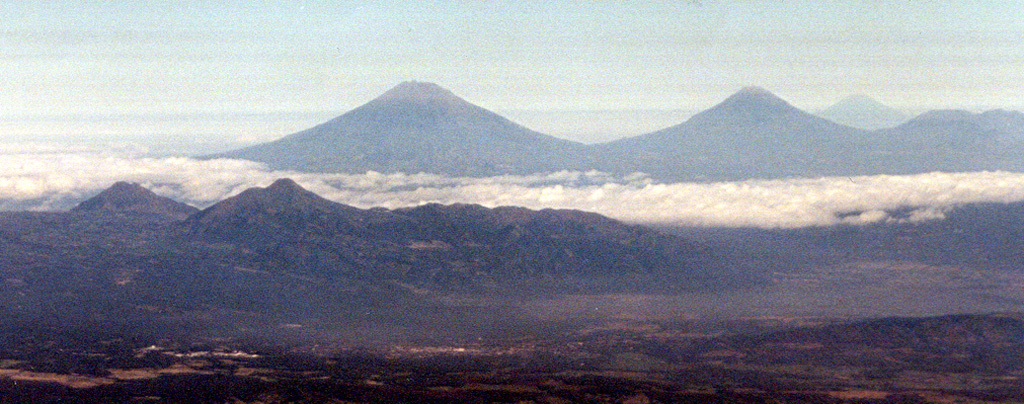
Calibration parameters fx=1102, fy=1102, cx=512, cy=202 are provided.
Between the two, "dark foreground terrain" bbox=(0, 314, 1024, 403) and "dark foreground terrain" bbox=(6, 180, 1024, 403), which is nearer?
"dark foreground terrain" bbox=(0, 314, 1024, 403)

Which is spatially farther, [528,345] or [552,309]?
[552,309]

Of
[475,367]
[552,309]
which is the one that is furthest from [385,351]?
[552,309]

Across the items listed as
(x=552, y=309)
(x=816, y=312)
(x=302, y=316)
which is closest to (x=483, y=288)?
(x=552, y=309)

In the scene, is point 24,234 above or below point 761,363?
above

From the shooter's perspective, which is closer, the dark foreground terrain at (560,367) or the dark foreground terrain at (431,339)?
the dark foreground terrain at (560,367)

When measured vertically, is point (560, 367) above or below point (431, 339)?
below

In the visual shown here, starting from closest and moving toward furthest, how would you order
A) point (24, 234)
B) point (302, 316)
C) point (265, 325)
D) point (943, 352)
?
point (943, 352), point (265, 325), point (302, 316), point (24, 234)

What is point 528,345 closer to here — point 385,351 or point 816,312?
point 385,351

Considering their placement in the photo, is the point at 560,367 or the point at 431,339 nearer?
the point at 560,367

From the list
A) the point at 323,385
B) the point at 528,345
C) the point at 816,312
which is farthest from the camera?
the point at 816,312
